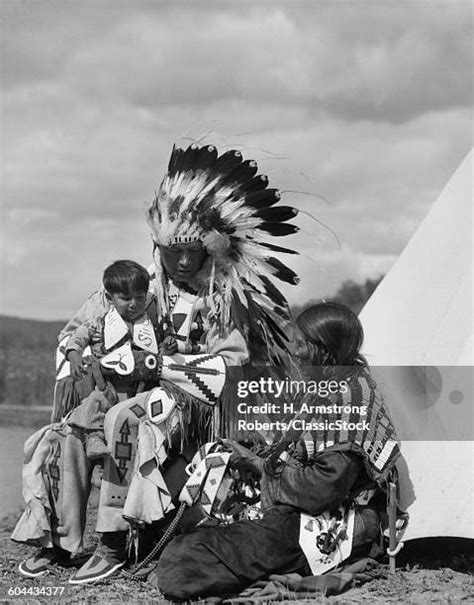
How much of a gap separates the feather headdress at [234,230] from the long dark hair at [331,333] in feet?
0.88

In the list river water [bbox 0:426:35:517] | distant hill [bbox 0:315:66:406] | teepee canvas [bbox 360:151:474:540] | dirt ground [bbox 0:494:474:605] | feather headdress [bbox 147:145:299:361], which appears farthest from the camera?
distant hill [bbox 0:315:66:406]

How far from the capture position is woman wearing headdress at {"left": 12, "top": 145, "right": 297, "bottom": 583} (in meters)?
2.99

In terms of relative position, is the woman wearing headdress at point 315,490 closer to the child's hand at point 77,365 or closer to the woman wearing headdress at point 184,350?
the woman wearing headdress at point 184,350

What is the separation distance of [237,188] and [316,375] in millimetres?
701

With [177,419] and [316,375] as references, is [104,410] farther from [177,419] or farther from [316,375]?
[316,375]

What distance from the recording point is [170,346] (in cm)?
312

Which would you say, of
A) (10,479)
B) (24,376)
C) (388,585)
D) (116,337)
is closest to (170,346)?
(116,337)

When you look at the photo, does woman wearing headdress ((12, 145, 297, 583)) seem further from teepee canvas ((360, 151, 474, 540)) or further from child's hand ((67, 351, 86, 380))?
teepee canvas ((360, 151, 474, 540))

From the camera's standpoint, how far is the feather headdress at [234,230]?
10.2ft

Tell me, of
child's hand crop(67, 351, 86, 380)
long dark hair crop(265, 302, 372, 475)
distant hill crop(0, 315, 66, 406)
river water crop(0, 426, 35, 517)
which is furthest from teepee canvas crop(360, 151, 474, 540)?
distant hill crop(0, 315, 66, 406)

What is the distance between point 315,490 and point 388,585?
37cm

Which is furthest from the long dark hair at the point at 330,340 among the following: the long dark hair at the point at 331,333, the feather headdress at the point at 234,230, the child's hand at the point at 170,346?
the child's hand at the point at 170,346

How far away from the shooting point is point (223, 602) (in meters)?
2.67

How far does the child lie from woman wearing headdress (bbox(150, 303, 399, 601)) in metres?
0.49
